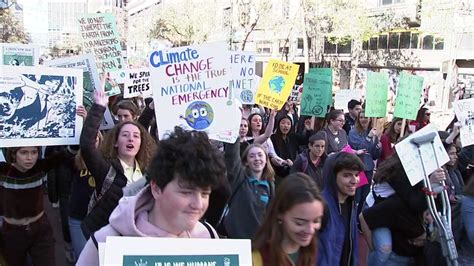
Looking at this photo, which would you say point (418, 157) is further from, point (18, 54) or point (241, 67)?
point (18, 54)

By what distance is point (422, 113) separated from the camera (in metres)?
8.64

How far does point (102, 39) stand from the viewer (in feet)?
22.6

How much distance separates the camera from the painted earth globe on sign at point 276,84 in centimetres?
736

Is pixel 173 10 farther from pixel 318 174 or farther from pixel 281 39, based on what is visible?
pixel 318 174

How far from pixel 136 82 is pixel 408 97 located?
397 centimetres

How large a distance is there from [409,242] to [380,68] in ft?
98.7

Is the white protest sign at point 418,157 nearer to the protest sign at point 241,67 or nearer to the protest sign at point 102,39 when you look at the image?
the protest sign at point 241,67

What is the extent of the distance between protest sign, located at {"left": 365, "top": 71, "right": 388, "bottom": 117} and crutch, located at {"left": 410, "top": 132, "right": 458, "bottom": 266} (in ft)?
12.6

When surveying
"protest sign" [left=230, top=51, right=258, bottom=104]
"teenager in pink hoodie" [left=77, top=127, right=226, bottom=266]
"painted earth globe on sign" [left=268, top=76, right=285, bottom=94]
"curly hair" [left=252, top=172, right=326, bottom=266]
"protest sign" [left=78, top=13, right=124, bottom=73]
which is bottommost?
"curly hair" [left=252, top=172, right=326, bottom=266]

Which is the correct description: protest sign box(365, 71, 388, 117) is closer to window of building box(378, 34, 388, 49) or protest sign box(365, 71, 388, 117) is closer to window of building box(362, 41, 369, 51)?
window of building box(378, 34, 388, 49)

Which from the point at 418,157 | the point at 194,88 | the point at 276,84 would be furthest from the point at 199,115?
the point at 276,84

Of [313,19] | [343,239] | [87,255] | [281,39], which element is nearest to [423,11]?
[313,19]

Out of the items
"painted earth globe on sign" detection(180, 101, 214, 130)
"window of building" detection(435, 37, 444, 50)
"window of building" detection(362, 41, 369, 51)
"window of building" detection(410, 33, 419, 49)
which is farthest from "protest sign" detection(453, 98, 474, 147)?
"window of building" detection(362, 41, 369, 51)

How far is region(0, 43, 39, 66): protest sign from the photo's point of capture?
16.4 feet
